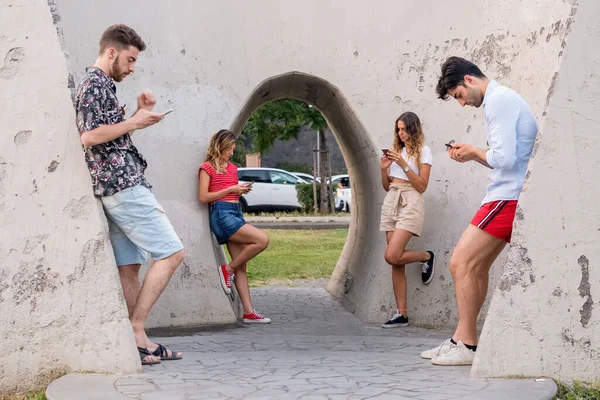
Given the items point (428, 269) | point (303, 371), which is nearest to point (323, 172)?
point (428, 269)

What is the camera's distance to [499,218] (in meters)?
5.57

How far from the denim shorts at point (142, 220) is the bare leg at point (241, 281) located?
101 inches

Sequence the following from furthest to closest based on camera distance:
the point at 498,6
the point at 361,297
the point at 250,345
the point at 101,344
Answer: the point at 361,297 → the point at 498,6 → the point at 250,345 → the point at 101,344

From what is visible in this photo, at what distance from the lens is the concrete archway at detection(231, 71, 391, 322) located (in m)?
8.45

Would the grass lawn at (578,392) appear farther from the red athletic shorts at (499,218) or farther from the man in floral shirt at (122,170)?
the man in floral shirt at (122,170)

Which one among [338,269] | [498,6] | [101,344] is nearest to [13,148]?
[101,344]

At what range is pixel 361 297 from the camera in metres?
8.86

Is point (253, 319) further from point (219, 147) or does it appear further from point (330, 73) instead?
point (330, 73)

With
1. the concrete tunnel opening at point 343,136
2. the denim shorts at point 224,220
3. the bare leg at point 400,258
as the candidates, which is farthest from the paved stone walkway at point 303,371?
the concrete tunnel opening at point 343,136

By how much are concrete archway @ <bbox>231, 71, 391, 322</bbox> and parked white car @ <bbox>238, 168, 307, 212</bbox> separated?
15957 millimetres

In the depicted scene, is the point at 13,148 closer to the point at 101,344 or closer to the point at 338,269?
the point at 101,344

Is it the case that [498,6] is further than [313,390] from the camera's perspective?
Yes

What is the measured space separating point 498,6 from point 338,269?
3949mm

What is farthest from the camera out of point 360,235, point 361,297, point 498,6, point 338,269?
point 338,269
